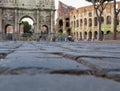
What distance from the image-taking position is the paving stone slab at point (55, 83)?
954 millimetres

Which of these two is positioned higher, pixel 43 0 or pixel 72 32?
pixel 43 0

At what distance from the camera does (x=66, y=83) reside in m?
1.04

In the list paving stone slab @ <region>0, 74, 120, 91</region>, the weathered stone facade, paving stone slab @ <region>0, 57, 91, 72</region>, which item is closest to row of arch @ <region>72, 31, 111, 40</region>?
the weathered stone facade

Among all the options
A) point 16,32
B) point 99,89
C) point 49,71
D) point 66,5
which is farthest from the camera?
point 66,5

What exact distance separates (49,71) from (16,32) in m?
49.6

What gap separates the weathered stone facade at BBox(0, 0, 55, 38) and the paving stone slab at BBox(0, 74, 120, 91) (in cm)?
5039

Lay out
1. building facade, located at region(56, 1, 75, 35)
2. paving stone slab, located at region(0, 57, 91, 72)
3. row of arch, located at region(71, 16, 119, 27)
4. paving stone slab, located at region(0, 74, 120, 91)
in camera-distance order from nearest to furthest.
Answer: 1. paving stone slab, located at region(0, 74, 120, 91)
2. paving stone slab, located at region(0, 57, 91, 72)
3. row of arch, located at region(71, 16, 119, 27)
4. building facade, located at region(56, 1, 75, 35)

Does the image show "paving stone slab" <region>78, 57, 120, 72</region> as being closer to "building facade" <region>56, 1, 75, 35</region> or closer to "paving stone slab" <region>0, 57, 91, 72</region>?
"paving stone slab" <region>0, 57, 91, 72</region>

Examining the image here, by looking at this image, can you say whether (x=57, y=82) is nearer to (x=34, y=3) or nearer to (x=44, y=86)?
(x=44, y=86)

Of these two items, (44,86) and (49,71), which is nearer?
(44,86)

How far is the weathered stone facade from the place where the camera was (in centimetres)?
5175

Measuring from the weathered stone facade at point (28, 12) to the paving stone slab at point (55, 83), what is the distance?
50387 millimetres

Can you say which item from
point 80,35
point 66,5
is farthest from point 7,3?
point 66,5

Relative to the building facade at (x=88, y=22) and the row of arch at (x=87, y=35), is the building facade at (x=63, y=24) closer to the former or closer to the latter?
the building facade at (x=88, y=22)
